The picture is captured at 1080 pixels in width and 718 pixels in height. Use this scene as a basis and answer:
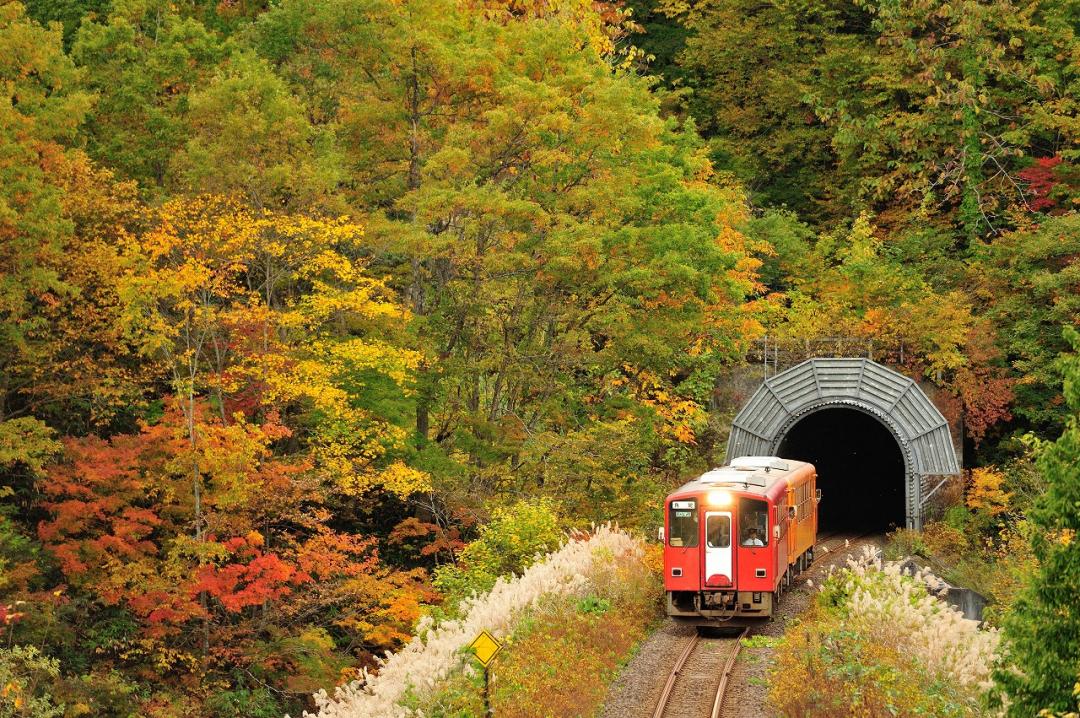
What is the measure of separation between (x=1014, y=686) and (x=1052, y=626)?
82 centimetres

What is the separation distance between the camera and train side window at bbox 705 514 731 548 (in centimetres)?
2483

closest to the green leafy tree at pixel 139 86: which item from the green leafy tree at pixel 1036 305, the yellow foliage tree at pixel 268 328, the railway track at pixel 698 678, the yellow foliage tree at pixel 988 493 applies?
the yellow foliage tree at pixel 268 328

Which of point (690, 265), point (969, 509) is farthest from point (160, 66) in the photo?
point (969, 509)

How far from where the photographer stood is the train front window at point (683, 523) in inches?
978

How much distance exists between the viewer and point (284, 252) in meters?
33.0

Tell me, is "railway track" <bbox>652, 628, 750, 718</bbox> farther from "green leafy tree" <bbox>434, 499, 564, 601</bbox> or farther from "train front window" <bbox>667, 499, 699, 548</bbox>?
"green leafy tree" <bbox>434, 499, 564, 601</bbox>

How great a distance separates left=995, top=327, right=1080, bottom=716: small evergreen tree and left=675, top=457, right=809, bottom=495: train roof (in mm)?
10622

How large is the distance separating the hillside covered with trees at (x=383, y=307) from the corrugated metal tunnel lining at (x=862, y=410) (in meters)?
1.63

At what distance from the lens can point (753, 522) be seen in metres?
24.9

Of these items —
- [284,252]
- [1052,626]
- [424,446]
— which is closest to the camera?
[1052,626]

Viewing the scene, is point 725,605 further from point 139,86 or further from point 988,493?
point 139,86

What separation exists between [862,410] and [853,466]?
14.3m

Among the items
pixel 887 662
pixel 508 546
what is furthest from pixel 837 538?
pixel 887 662

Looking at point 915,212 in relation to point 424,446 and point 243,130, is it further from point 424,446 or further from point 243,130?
point 243,130
